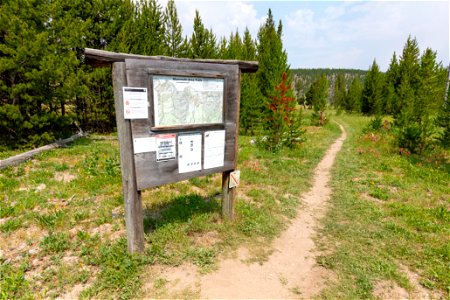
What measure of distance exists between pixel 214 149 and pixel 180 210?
1.85 metres

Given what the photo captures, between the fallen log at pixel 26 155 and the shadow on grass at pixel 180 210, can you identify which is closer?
the shadow on grass at pixel 180 210

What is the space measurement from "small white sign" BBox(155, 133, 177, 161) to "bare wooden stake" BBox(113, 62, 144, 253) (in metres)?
0.43

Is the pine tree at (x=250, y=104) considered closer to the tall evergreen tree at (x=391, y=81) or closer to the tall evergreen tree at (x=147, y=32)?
the tall evergreen tree at (x=147, y=32)

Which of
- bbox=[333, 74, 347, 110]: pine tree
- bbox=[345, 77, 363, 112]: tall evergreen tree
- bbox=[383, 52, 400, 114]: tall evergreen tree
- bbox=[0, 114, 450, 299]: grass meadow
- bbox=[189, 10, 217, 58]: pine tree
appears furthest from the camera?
bbox=[333, 74, 347, 110]: pine tree

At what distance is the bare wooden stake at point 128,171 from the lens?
3.51m

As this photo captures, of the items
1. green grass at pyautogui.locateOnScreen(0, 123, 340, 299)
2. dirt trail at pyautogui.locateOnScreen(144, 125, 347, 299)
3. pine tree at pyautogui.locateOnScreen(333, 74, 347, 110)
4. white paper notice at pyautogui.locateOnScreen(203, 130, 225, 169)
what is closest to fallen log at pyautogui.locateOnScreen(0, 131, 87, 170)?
green grass at pyautogui.locateOnScreen(0, 123, 340, 299)

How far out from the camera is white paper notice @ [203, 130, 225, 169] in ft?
15.4

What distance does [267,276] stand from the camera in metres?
3.98

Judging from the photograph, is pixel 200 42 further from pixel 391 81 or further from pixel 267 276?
pixel 391 81

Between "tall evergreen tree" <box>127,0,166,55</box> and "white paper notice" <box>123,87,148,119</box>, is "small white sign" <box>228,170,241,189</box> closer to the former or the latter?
"white paper notice" <box>123,87,148,119</box>

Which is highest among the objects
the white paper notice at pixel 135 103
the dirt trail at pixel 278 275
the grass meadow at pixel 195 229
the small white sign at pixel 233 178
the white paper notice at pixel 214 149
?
the white paper notice at pixel 135 103

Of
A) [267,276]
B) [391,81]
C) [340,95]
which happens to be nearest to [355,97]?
[391,81]

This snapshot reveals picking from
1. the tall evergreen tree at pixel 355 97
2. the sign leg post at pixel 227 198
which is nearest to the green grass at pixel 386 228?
the sign leg post at pixel 227 198

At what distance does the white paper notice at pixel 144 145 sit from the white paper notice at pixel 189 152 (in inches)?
19.8
